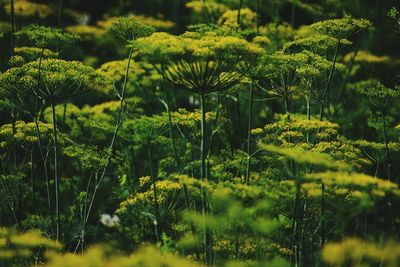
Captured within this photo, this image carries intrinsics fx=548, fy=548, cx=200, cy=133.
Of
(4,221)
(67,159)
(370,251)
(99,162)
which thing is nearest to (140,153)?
(67,159)

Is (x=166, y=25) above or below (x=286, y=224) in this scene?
above

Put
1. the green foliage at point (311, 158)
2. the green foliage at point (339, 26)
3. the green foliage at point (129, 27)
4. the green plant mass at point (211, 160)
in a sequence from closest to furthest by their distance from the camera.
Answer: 1. the green foliage at point (311, 158)
2. the green plant mass at point (211, 160)
3. the green foliage at point (339, 26)
4. the green foliage at point (129, 27)

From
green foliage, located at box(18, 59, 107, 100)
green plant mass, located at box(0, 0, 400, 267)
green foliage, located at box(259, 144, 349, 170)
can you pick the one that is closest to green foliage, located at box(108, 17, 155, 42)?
green plant mass, located at box(0, 0, 400, 267)

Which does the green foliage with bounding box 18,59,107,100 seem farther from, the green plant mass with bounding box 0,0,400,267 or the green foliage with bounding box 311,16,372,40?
the green foliage with bounding box 311,16,372,40

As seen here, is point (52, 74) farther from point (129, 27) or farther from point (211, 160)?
point (211, 160)

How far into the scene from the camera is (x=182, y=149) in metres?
9.64

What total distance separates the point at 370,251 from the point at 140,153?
7.38 m

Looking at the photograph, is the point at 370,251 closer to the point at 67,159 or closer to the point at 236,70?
the point at 236,70

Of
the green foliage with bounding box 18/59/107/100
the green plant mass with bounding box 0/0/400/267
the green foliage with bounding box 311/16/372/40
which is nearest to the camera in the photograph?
the green plant mass with bounding box 0/0/400/267

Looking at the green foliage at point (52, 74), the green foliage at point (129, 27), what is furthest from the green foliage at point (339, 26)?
the green foliage at point (52, 74)

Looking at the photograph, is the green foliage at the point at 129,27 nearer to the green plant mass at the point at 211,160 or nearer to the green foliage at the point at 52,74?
the green plant mass at the point at 211,160

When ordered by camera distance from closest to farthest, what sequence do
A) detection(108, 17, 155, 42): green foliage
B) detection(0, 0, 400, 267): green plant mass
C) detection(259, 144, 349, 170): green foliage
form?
detection(259, 144, 349, 170): green foliage → detection(0, 0, 400, 267): green plant mass → detection(108, 17, 155, 42): green foliage

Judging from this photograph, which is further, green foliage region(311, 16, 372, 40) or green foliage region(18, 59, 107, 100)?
green foliage region(311, 16, 372, 40)

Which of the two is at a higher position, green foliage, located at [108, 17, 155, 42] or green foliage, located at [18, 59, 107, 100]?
green foliage, located at [108, 17, 155, 42]
